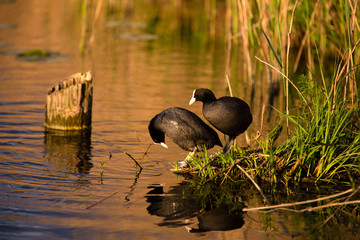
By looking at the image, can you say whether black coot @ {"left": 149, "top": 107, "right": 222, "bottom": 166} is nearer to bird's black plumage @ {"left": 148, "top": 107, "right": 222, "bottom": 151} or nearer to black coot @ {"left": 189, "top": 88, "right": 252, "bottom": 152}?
bird's black plumage @ {"left": 148, "top": 107, "right": 222, "bottom": 151}

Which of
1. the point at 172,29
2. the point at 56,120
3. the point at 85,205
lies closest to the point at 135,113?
the point at 56,120

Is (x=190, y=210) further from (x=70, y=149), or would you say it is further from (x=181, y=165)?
(x=70, y=149)

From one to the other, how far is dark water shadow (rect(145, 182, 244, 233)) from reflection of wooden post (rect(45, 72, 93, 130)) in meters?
2.79

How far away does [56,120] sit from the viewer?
782 cm

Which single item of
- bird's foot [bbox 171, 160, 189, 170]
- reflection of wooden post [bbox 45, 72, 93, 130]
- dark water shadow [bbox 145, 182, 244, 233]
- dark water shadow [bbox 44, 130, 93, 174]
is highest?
reflection of wooden post [bbox 45, 72, 93, 130]

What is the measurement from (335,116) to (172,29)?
13.2 m

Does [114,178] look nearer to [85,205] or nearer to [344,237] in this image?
[85,205]

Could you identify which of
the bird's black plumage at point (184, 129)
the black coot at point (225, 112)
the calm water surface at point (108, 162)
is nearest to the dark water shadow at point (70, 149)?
the calm water surface at point (108, 162)

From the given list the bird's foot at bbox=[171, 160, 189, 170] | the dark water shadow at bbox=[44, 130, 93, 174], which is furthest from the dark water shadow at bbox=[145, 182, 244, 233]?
the dark water shadow at bbox=[44, 130, 93, 174]

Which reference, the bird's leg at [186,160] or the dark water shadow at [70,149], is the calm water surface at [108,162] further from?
the bird's leg at [186,160]

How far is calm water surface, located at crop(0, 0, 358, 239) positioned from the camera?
173 inches

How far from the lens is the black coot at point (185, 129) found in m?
5.94

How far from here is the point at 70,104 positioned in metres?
7.74

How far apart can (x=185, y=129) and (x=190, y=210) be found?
52.0 inches
